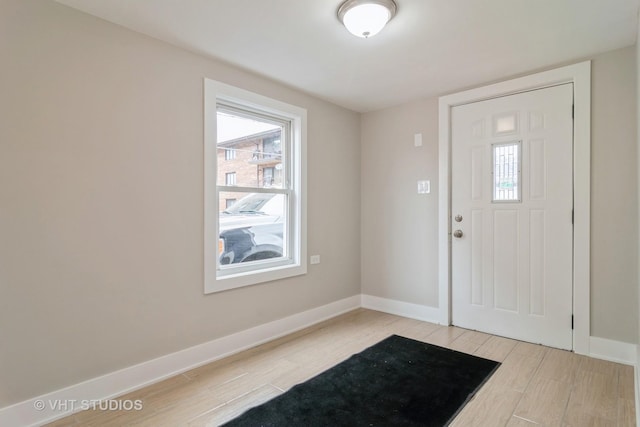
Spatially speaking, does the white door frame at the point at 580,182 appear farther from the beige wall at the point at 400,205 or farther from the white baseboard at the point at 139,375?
the white baseboard at the point at 139,375

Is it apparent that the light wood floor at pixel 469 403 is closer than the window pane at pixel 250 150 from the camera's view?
Yes


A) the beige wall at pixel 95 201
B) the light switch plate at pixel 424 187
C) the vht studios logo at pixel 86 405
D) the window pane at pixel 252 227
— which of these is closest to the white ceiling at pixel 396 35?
the beige wall at pixel 95 201

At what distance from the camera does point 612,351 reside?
258cm

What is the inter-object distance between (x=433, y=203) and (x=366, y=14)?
2120 mm

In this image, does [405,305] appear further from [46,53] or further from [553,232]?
[46,53]

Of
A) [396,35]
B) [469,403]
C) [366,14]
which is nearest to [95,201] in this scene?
[366,14]

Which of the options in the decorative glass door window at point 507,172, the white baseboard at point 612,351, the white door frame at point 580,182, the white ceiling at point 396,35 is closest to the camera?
the white ceiling at point 396,35

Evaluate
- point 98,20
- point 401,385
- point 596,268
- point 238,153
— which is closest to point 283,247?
point 238,153

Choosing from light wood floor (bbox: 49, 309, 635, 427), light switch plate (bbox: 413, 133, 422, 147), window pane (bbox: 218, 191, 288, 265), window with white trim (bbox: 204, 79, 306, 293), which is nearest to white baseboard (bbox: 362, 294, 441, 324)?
light wood floor (bbox: 49, 309, 635, 427)

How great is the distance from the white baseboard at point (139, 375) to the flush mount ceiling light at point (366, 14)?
2.46 m

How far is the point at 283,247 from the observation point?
11.3 feet

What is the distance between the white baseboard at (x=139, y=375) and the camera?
184 centimetres

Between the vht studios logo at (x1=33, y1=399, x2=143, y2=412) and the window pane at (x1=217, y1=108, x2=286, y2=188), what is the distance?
1.65 meters

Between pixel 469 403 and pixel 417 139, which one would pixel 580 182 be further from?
pixel 469 403
